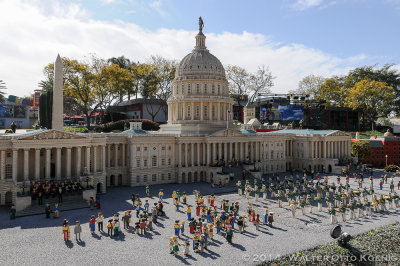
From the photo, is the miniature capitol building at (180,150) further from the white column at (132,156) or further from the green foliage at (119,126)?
the green foliage at (119,126)

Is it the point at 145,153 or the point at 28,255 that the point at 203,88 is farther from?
the point at 28,255

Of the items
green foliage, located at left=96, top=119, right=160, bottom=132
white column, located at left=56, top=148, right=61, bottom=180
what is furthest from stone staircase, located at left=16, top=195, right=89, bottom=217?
green foliage, located at left=96, top=119, right=160, bottom=132

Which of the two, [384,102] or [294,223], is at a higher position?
[384,102]

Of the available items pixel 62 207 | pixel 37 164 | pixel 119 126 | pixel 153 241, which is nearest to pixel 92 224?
pixel 153 241

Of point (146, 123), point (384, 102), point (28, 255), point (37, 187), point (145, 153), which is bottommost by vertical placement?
point (28, 255)

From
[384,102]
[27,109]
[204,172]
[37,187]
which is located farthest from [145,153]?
[384,102]

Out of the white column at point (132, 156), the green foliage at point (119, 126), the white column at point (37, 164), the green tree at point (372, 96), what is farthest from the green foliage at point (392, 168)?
the white column at point (37, 164)
